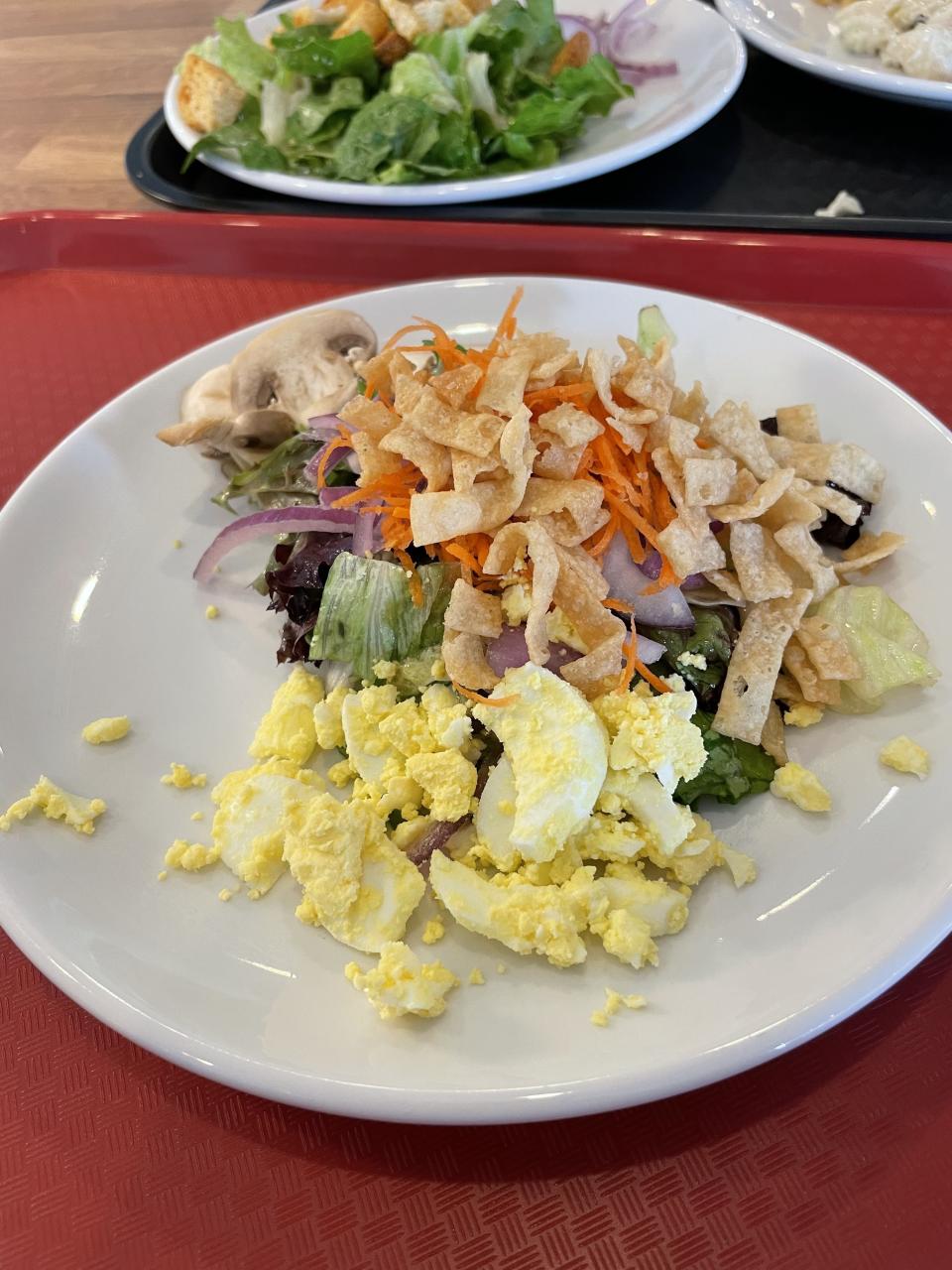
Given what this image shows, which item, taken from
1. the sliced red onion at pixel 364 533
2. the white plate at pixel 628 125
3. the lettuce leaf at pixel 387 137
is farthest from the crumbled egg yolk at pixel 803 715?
the lettuce leaf at pixel 387 137

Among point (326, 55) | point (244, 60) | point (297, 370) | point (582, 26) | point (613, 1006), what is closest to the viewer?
point (613, 1006)

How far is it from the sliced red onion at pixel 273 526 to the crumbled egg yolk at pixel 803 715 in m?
0.75

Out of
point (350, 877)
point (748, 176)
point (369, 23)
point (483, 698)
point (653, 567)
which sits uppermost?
point (369, 23)

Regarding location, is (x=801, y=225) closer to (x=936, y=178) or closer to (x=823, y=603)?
(x=936, y=178)

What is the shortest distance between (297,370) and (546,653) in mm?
870

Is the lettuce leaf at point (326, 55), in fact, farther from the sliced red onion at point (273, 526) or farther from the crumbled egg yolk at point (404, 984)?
the crumbled egg yolk at point (404, 984)

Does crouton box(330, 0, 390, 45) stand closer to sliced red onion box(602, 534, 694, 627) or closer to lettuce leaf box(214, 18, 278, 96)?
lettuce leaf box(214, 18, 278, 96)

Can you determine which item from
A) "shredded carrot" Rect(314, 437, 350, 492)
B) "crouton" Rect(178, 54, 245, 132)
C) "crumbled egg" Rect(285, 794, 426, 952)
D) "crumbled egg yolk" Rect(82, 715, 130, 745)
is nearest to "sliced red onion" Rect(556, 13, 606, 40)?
"crouton" Rect(178, 54, 245, 132)

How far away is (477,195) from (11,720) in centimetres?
179

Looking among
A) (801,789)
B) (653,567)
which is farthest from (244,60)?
(801,789)

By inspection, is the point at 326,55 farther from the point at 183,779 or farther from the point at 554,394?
the point at 183,779

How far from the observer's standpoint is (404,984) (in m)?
1.07

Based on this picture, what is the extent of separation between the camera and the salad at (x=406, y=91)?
2.56 meters

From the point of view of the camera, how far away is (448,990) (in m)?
1.10
